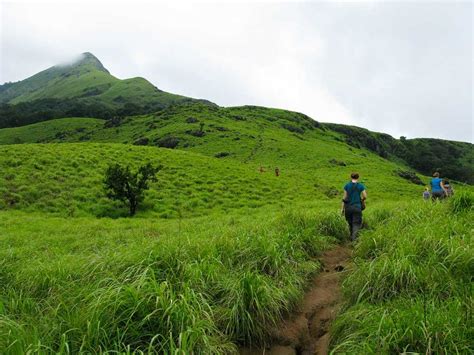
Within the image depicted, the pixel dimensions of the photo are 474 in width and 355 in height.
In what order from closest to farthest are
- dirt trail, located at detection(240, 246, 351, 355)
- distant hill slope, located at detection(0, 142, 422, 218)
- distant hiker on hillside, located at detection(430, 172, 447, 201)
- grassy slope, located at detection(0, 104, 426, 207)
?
dirt trail, located at detection(240, 246, 351, 355) < distant hiker on hillside, located at detection(430, 172, 447, 201) < distant hill slope, located at detection(0, 142, 422, 218) < grassy slope, located at detection(0, 104, 426, 207)

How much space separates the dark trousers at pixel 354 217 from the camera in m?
11.5

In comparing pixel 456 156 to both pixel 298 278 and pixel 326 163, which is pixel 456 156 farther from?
pixel 298 278

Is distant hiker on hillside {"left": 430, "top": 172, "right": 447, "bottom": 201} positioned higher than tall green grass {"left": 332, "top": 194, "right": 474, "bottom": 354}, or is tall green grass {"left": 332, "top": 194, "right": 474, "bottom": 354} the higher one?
distant hiker on hillside {"left": 430, "top": 172, "right": 447, "bottom": 201}

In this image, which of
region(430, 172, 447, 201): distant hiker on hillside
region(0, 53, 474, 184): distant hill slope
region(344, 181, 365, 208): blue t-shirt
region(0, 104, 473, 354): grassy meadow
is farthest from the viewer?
region(0, 53, 474, 184): distant hill slope

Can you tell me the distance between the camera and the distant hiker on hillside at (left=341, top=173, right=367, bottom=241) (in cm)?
1150

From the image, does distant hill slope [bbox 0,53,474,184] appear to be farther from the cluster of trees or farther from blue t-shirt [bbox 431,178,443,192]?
blue t-shirt [bbox 431,178,443,192]

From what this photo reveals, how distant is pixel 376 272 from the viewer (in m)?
6.47

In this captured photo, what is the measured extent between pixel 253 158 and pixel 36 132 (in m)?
87.0

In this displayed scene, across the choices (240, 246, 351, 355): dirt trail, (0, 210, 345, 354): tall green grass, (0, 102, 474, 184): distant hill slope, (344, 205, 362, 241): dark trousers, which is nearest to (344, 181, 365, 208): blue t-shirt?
(344, 205, 362, 241): dark trousers

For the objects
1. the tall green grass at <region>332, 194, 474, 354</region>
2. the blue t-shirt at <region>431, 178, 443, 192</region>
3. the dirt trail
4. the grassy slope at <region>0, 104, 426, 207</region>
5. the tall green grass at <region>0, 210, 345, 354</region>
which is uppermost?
the grassy slope at <region>0, 104, 426, 207</region>

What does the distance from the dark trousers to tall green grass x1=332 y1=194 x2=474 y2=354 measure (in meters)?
2.39

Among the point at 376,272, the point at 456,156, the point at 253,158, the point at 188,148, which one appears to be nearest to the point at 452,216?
the point at 376,272

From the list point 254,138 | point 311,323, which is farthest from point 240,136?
point 311,323

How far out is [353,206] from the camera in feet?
37.9
